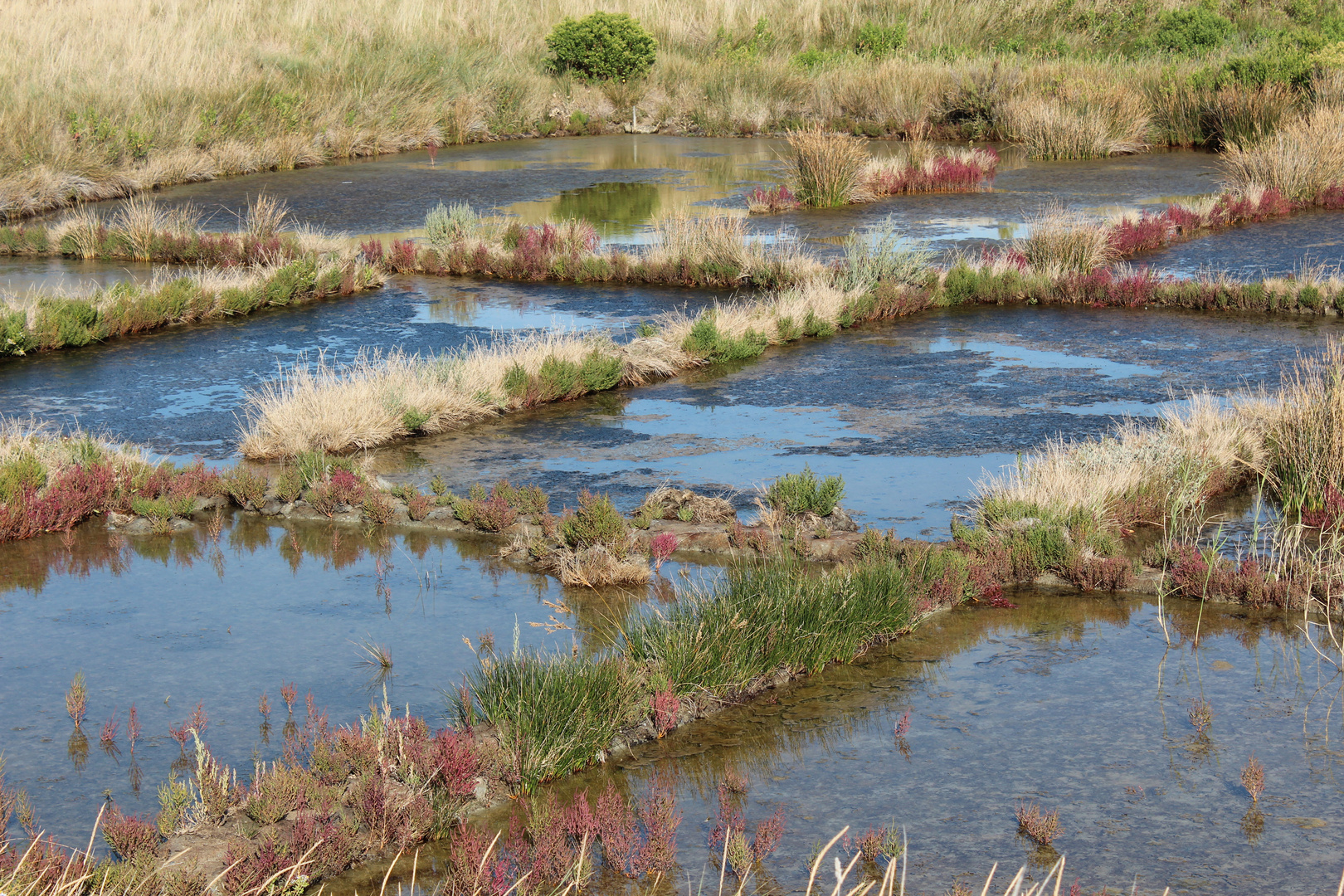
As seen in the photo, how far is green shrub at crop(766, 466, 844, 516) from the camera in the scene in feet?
24.6

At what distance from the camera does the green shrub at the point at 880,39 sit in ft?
116

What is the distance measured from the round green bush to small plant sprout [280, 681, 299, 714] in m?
29.8

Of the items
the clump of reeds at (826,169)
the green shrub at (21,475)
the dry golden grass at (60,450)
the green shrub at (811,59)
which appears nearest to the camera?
the green shrub at (21,475)

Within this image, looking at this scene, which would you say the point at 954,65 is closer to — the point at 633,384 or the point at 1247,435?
the point at 633,384

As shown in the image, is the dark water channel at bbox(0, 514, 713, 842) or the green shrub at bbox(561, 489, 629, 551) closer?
the dark water channel at bbox(0, 514, 713, 842)

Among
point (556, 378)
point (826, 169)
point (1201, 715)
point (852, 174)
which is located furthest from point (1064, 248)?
point (1201, 715)

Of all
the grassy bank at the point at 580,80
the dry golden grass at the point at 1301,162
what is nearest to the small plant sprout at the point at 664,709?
the dry golden grass at the point at 1301,162

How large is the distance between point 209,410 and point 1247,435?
313 inches

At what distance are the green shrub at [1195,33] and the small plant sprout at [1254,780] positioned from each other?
109ft

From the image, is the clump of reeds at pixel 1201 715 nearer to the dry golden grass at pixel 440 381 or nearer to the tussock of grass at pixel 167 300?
the dry golden grass at pixel 440 381

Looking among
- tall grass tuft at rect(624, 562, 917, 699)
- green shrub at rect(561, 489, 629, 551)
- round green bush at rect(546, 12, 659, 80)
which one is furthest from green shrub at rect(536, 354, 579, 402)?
round green bush at rect(546, 12, 659, 80)

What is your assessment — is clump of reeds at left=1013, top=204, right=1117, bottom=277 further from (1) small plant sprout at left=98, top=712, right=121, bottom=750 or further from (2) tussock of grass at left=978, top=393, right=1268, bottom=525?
(1) small plant sprout at left=98, top=712, right=121, bottom=750

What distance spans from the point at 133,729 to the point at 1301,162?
19.0 metres

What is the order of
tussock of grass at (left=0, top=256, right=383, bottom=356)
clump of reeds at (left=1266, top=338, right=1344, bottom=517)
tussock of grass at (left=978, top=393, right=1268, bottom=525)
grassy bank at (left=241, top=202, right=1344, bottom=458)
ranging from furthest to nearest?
1. tussock of grass at (left=0, top=256, right=383, bottom=356)
2. grassy bank at (left=241, top=202, right=1344, bottom=458)
3. clump of reeds at (left=1266, top=338, right=1344, bottom=517)
4. tussock of grass at (left=978, top=393, right=1268, bottom=525)
